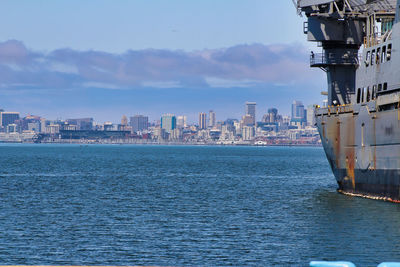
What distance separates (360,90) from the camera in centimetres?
6312

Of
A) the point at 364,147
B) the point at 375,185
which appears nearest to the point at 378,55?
the point at 364,147

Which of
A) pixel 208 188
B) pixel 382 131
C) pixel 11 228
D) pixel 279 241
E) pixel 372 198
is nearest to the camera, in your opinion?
pixel 279 241

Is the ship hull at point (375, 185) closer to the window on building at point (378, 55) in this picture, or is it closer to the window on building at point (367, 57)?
the window on building at point (378, 55)

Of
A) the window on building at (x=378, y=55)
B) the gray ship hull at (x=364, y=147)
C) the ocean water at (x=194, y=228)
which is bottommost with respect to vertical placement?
the ocean water at (x=194, y=228)

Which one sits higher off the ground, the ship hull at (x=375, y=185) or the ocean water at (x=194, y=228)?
the ship hull at (x=375, y=185)

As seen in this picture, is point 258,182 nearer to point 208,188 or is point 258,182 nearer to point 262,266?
point 208,188

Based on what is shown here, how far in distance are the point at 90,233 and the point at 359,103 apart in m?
27.5

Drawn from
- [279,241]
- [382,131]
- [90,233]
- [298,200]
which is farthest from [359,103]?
[90,233]

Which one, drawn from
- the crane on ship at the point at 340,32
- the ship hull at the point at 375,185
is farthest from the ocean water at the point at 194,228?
the crane on ship at the point at 340,32

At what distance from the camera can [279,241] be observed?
1630 inches

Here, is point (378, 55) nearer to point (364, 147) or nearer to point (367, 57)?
point (367, 57)

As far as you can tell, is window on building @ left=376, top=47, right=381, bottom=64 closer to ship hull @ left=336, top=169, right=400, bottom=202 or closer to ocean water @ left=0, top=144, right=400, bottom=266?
ship hull @ left=336, top=169, right=400, bottom=202

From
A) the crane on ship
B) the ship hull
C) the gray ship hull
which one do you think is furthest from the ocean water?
the crane on ship

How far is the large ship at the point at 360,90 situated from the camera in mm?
53812
